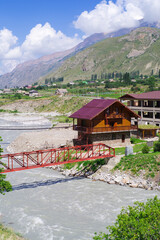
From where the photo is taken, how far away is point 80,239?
2391 centimetres

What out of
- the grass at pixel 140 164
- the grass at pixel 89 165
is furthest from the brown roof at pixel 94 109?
the grass at pixel 140 164

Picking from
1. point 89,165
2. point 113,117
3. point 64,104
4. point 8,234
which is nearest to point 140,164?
point 89,165

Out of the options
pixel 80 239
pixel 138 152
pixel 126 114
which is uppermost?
pixel 126 114

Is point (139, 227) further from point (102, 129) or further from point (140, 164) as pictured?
point (102, 129)

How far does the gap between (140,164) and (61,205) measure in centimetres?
1242

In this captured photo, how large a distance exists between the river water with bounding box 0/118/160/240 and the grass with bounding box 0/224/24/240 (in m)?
1.13

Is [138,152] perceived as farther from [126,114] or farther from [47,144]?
[47,144]

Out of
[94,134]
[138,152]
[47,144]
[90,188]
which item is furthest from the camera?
[47,144]

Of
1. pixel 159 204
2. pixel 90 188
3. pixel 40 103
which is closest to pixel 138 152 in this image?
pixel 90 188

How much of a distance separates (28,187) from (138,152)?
17.1 m

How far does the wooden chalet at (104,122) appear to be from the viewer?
47.8 meters

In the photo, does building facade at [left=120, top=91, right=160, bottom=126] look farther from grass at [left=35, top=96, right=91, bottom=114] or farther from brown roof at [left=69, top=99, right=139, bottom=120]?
grass at [left=35, top=96, right=91, bottom=114]

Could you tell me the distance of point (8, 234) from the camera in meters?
22.4

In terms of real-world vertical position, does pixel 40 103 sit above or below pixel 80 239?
above
